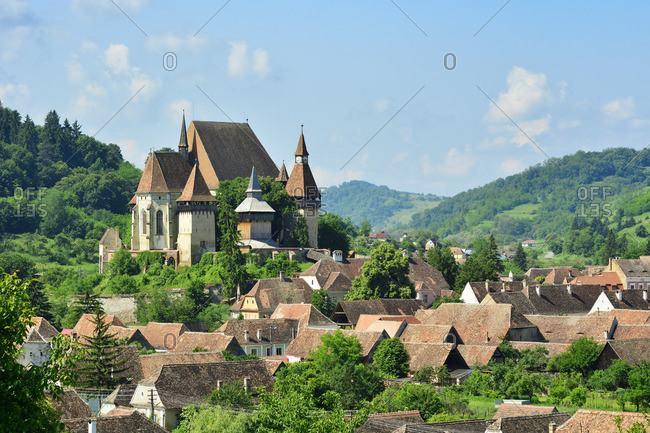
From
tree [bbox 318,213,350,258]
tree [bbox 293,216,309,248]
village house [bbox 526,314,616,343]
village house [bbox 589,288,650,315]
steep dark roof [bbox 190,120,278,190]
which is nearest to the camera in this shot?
village house [bbox 526,314,616,343]

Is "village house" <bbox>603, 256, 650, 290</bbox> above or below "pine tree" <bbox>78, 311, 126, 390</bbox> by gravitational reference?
above

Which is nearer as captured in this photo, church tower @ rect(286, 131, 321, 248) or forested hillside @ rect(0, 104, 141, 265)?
church tower @ rect(286, 131, 321, 248)

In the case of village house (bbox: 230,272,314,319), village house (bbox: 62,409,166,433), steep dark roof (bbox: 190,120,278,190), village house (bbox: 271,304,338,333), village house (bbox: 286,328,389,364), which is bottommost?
village house (bbox: 62,409,166,433)

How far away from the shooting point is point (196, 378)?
4359 centimetres

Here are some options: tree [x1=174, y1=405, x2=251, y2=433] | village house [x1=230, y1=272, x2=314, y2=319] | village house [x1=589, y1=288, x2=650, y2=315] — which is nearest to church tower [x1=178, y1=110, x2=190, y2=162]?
village house [x1=230, y1=272, x2=314, y2=319]

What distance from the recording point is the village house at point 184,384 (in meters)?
39.8

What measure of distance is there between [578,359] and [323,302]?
77.3ft

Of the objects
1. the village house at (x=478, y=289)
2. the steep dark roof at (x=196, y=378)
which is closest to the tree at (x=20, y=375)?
the steep dark roof at (x=196, y=378)

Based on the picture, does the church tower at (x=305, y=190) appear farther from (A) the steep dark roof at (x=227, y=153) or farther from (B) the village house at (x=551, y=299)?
(B) the village house at (x=551, y=299)

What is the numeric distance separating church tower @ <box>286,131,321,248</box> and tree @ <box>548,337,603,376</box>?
3392 cm

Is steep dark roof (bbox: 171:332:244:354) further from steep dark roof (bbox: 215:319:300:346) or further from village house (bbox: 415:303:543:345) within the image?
village house (bbox: 415:303:543:345)

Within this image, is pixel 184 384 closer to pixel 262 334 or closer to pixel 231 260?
pixel 262 334

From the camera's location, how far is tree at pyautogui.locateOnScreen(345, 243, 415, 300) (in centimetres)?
7469

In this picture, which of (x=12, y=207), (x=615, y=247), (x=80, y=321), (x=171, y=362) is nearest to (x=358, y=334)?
(x=171, y=362)
